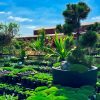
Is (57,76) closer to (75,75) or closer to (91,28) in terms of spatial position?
(75,75)

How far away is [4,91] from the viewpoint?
8109 mm

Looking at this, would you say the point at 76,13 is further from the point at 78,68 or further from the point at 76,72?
the point at 76,72

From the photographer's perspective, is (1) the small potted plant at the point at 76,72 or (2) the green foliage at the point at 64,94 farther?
(1) the small potted plant at the point at 76,72

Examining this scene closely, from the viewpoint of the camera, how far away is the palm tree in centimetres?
907

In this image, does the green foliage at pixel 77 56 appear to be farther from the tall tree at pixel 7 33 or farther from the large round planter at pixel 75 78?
the tall tree at pixel 7 33

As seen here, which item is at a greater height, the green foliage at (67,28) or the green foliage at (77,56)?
the green foliage at (67,28)

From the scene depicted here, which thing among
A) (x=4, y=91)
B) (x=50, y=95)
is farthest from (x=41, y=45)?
(x=50, y=95)

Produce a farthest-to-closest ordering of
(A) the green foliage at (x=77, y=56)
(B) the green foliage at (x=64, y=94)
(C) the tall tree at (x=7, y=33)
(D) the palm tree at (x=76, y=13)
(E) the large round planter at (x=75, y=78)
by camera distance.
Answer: (C) the tall tree at (x=7, y=33) → (D) the palm tree at (x=76, y=13) → (A) the green foliage at (x=77, y=56) → (E) the large round planter at (x=75, y=78) → (B) the green foliage at (x=64, y=94)

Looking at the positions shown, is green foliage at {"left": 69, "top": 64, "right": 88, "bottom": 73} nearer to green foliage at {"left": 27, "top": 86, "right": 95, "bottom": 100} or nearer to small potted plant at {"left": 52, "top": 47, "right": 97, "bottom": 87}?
small potted plant at {"left": 52, "top": 47, "right": 97, "bottom": 87}

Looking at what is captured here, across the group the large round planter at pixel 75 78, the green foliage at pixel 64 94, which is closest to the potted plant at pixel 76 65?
the large round planter at pixel 75 78

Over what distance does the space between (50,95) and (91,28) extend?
9.88ft

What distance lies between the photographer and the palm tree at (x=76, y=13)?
29.8ft

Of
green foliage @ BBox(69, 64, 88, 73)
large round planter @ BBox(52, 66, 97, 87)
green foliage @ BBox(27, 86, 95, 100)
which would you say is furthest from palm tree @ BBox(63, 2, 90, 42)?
green foliage @ BBox(27, 86, 95, 100)

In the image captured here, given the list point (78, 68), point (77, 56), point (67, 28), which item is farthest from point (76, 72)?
point (67, 28)
